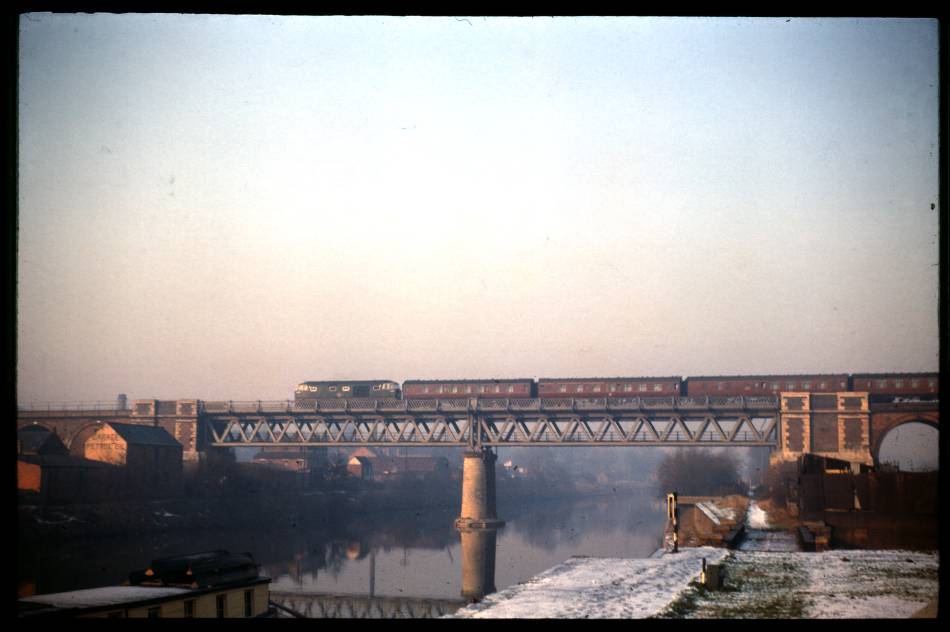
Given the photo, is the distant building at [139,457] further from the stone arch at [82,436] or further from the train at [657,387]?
the train at [657,387]

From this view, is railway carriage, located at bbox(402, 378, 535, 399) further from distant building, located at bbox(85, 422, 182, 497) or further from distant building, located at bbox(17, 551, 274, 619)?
distant building, located at bbox(17, 551, 274, 619)

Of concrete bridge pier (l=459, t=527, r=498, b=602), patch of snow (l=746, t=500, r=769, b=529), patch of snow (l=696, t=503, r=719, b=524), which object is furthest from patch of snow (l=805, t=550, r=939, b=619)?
patch of snow (l=696, t=503, r=719, b=524)

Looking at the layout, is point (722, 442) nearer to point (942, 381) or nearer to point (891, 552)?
point (891, 552)

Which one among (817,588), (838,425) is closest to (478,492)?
(838,425)

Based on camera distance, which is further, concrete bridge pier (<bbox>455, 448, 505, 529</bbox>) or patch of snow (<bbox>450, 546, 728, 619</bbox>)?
concrete bridge pier (<bbox>455, 448, 505, 529</bbox>)

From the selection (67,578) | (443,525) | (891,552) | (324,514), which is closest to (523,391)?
(443,525)

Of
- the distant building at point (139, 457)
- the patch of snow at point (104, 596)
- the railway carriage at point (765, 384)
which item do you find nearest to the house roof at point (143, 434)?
the distant building at point (139, 457)
